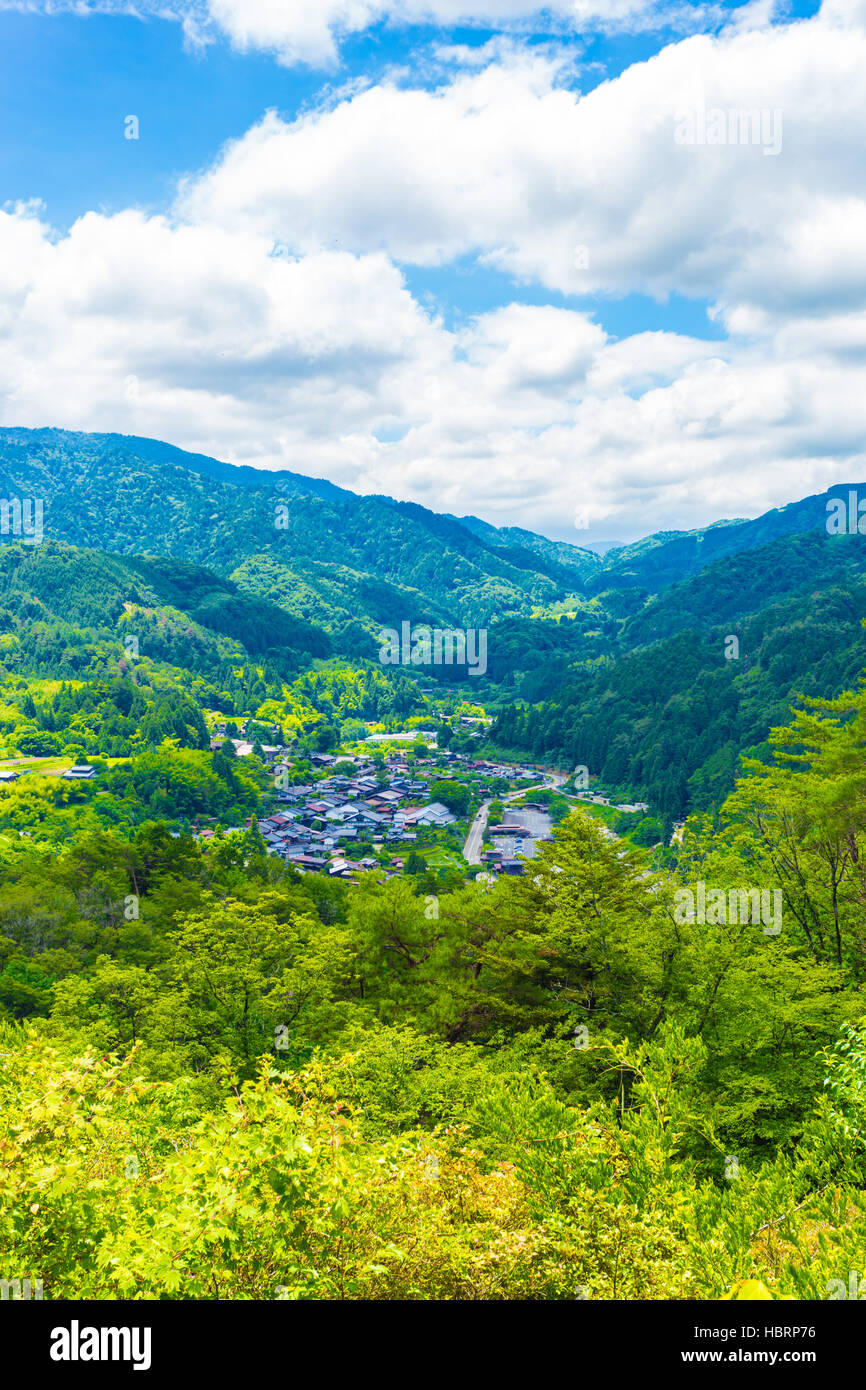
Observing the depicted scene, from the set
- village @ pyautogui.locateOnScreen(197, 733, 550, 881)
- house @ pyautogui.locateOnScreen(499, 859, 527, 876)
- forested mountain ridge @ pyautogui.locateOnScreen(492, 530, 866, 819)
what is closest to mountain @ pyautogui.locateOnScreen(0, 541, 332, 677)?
village @ pyautogui.locateOnScreen(197, 733, 550, 881)

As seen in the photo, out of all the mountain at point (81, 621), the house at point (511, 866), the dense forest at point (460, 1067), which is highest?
the mountain at point (81, 621)

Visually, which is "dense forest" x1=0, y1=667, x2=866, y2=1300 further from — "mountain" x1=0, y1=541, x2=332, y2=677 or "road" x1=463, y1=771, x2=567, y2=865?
"mountain" x1=0, y1=541, x2=332, y2=677

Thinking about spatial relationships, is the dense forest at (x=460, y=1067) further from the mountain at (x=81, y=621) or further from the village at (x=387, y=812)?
the mountain at (x=81, y=621)

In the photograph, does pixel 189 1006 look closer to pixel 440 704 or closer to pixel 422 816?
pixel 422 816

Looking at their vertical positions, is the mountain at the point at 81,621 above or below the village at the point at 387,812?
above

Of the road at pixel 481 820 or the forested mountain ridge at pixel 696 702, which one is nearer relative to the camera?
the road at pixel 481 820

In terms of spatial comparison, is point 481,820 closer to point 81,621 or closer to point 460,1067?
point 460,1067

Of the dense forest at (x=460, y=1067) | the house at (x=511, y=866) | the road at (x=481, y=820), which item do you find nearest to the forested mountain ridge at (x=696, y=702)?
the road at (x=481, y=820)

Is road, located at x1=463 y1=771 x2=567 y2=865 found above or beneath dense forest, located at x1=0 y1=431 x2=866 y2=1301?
beneath

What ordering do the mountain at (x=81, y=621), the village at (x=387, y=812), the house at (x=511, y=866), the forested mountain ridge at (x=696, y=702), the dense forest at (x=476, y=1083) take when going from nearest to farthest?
1. the dense forest at (x=476, y=1083)
2. the house at (x=511, y=866)
3. the village at (x=387, y=812)
4. the forested mountain ridge at (x=696, y=702)
5. the mountain at (x=81, y=621)
